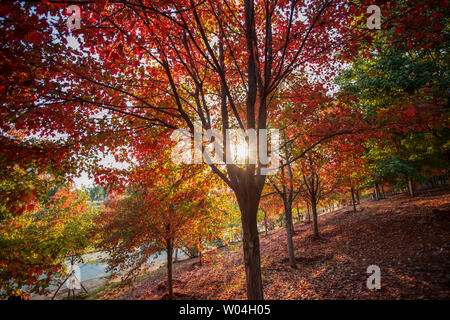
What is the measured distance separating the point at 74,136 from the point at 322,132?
6202 millimetres

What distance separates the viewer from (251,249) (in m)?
3.73

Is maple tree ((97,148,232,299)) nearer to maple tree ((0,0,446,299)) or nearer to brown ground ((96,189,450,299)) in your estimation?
maple tree ((0,0,446,299))

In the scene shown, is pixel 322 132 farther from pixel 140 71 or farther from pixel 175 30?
pixel 140 71

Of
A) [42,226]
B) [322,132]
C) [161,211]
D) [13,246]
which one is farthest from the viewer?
[42,226]

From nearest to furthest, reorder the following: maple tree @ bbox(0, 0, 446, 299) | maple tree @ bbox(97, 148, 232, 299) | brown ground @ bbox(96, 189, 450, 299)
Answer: maple tree @ bbox(0, 0, 446, 299) < brown ground @ bbox(96, 189, 450, 299) < maple tree @ bbox(97, 148, 232, 299)

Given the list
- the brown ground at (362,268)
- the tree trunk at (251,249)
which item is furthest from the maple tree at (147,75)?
the brown ground at (362,268)

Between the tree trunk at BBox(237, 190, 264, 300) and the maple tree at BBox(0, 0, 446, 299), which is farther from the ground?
the maple tree at BBox(0, 0, 446, 299)

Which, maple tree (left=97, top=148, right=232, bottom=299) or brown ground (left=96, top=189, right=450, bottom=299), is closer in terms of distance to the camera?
brown ground (left=96, top=189, right=450, bottom=299)

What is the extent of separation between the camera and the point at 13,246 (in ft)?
11.8

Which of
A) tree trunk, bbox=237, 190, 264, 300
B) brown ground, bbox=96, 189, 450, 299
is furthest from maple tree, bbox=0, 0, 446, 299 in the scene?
brown ground, bbox=96, 189, 450, 299

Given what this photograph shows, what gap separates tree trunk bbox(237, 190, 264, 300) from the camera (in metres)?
3.67

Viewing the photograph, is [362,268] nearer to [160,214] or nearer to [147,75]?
[160,214]

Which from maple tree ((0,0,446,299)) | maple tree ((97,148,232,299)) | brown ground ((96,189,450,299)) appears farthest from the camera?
maple tree ((97,148,232,299))
